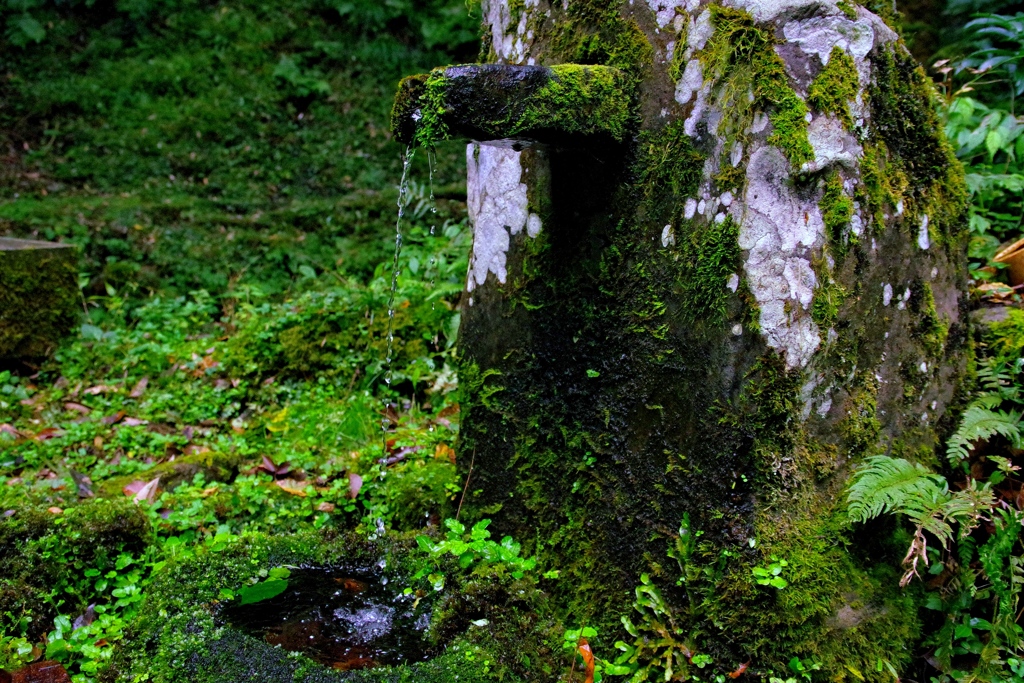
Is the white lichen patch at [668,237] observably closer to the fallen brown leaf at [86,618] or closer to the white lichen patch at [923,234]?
the white lichen patch at [923,234]

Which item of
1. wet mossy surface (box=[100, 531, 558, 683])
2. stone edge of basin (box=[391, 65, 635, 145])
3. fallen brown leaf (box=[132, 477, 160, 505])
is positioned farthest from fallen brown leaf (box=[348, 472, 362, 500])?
stone edge of basin (box=[391, 65, 635, 145])

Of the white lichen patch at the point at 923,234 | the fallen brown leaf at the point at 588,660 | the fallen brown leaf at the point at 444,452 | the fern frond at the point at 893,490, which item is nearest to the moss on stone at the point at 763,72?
the white lichen patch at the point at 923,234

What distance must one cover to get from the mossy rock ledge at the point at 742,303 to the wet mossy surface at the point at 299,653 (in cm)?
34

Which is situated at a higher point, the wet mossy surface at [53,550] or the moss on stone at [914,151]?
the moss on stone at [914,151]

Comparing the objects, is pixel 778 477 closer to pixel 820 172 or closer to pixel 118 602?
pixel 820 172

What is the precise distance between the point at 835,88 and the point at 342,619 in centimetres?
247

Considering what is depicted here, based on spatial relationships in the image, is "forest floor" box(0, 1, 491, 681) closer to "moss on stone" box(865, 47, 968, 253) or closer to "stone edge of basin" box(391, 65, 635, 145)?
"stone edge of basin" box(391, 65, 635, 145)

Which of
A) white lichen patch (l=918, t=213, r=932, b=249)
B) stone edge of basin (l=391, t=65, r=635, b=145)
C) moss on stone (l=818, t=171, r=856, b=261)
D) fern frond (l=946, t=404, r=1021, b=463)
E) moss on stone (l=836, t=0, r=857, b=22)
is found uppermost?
moss on stone (l=836, t=0, r=857, b=22)

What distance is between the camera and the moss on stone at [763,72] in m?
2.21

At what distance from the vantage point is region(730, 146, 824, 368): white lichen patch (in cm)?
223

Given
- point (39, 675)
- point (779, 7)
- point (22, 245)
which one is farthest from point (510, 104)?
point (22, 245)

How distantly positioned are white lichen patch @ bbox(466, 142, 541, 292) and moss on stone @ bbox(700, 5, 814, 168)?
859 mm

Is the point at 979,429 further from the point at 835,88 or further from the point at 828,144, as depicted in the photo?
the point at 835,88

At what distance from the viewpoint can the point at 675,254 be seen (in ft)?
7.87
